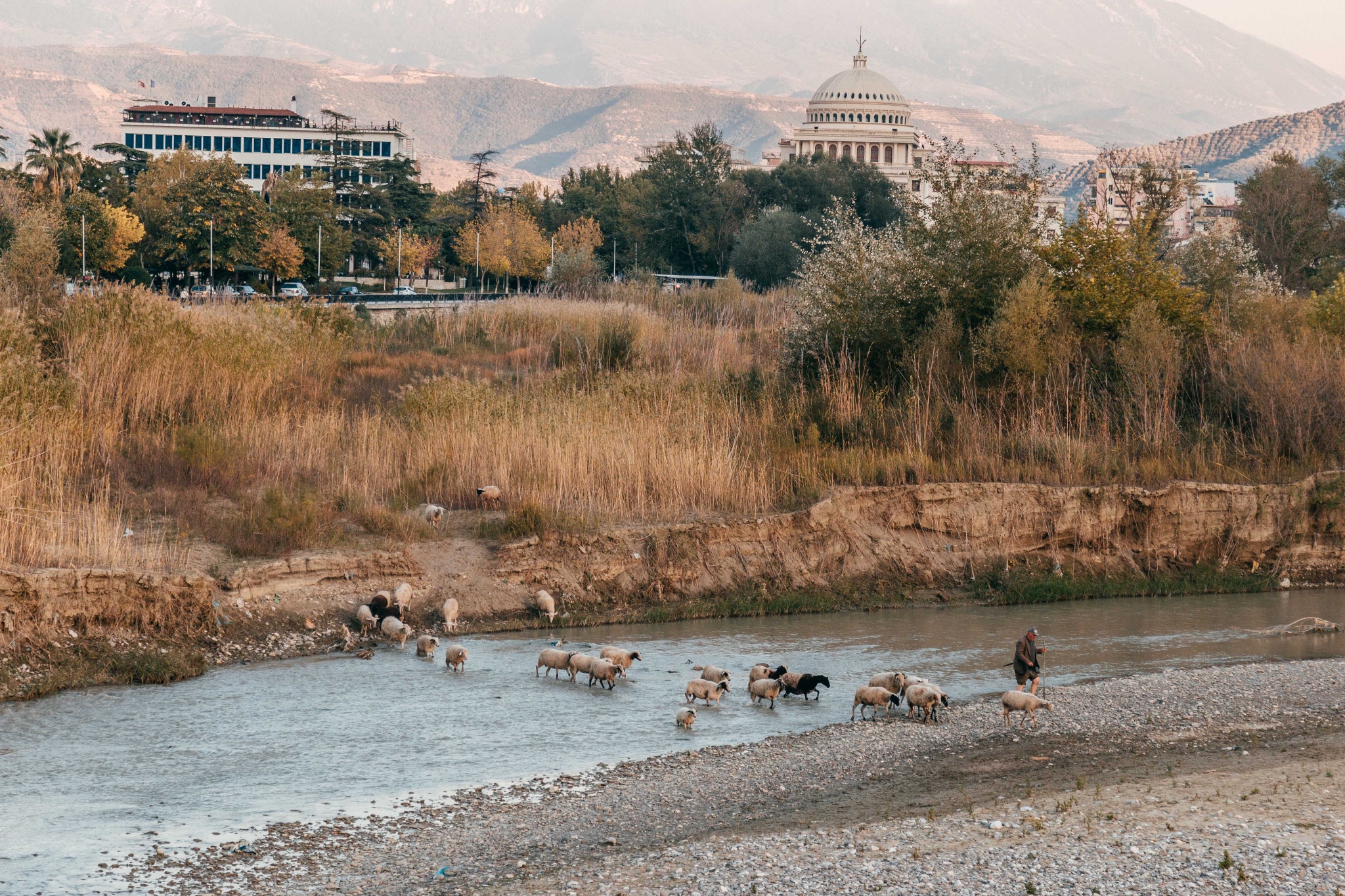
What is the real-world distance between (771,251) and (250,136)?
105m

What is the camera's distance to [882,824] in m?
11.1

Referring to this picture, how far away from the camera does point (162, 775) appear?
12523mm

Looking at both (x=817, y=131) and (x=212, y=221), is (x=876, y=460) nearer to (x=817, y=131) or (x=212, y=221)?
(x=212, y=221)

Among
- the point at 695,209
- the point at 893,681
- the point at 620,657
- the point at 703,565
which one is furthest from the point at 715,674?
the point at 695,209

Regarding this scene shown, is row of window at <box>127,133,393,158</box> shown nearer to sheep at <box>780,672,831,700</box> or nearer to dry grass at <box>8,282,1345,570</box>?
dry grass at <box>8,282,1345,570</box>

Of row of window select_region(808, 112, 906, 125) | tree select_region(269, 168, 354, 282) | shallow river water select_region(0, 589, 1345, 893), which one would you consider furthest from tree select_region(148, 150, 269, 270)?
row of window select_region(808, 112, 906, 125)

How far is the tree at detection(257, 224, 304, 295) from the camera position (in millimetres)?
77312

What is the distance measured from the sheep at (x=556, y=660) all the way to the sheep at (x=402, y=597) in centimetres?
284

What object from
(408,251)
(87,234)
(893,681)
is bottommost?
(893,681)

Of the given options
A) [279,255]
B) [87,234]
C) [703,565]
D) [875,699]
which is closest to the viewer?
[875,699]

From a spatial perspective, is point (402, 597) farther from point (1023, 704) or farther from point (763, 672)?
point (1023, 704)

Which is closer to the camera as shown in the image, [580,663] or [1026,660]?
[1026,660]

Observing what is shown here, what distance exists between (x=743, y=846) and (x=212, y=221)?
71888mm

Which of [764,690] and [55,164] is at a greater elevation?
[55,164]
